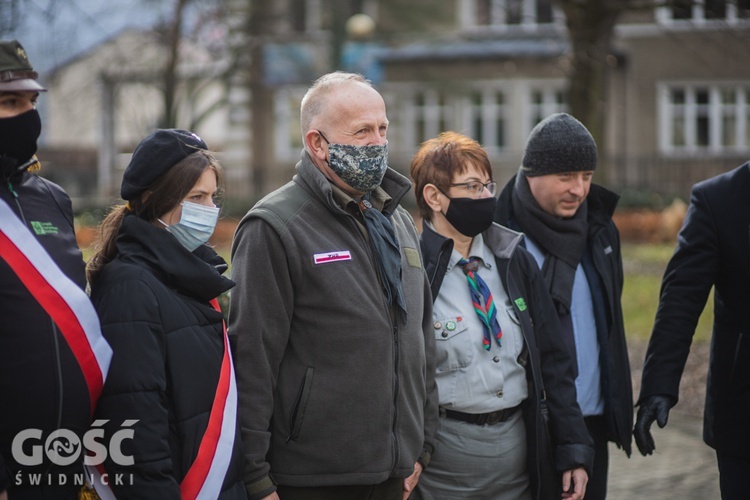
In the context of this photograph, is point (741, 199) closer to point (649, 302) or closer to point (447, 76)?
point (649, 302)

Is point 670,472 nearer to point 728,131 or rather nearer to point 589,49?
point 589,49

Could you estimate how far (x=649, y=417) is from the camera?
13.4 feet

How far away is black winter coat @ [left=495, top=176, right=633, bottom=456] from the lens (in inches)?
168

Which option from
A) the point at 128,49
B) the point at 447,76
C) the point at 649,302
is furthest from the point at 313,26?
the point at 649,302

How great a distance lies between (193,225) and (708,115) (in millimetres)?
31183

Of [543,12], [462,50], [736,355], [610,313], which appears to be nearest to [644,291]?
[610,313]

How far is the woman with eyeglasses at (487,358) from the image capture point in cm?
385

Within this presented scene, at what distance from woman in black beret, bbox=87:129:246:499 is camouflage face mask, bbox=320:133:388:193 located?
1.54 ft

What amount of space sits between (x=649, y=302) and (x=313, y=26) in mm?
21782

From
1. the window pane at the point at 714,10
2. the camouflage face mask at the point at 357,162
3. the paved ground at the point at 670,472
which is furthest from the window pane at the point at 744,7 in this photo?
the camouflage face mask at the point at 357,162

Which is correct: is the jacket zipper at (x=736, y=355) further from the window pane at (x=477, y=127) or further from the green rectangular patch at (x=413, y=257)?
the window pane at (x=477, y=127)

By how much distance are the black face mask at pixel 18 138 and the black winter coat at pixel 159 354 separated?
1.26ft

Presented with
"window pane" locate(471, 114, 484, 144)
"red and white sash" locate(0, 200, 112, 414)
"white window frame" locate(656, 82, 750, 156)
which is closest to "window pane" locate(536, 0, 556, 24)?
"window pane" locate(471, 114, 484, 144)

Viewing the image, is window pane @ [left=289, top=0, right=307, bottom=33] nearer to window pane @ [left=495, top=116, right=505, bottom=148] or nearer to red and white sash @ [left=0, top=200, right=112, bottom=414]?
window pane @ [left=495, top=116, right=505, bottom=148]
